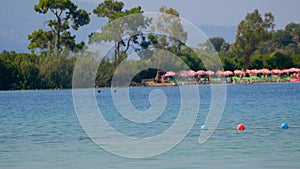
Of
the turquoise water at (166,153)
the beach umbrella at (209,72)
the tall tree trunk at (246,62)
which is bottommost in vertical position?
the turquoise water at (166,153)

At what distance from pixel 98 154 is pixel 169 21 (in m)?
76.5

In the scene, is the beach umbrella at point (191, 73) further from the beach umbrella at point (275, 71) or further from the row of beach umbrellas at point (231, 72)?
the beach umbrella at point (275, 71)

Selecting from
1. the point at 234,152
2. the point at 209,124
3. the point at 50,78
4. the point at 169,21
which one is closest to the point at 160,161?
the point at 234,152

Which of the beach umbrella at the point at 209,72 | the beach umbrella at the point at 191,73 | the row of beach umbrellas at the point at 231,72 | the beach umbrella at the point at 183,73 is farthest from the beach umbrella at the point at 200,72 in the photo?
the beach umbrella at the point at 183,73

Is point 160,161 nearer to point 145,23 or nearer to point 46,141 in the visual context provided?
point 46,141

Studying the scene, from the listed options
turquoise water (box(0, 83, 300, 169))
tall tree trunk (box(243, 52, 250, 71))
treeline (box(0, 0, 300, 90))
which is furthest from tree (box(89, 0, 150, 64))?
turquoise water (box(0, 83, 300, 169))

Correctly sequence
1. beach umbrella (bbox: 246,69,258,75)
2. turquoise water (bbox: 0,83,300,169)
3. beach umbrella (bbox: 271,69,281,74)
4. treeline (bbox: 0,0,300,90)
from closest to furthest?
turquoise water (bbox: 0,83,300,169), treeline (bbox: 0,0,300,90), beach umbrella (bbox: 271,69,281,74), beach umbrella (bbox: 246,69,258,75)

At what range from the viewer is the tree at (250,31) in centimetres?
11088

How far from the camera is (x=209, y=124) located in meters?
28.4

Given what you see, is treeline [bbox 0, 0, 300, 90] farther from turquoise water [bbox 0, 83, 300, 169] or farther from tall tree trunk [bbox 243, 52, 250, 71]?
turquoise water [bbox 0, 83, 300, 169]

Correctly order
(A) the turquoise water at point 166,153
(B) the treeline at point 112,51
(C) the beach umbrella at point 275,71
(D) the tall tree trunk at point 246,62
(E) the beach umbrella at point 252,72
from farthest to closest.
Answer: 1. (D) the tall tree trunk at point 246,62
2. (E) the beach umbrella at point 252,72
3. (C) the beach umbrella at point 275,71
4. (B) the treeline at point 112,51
5. (A) the turquoise water at point 166,153

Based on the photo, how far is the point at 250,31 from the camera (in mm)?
111688

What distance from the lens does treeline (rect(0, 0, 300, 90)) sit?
287ft

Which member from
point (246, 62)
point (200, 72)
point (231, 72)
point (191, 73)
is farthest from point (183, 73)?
point (246, 62)
